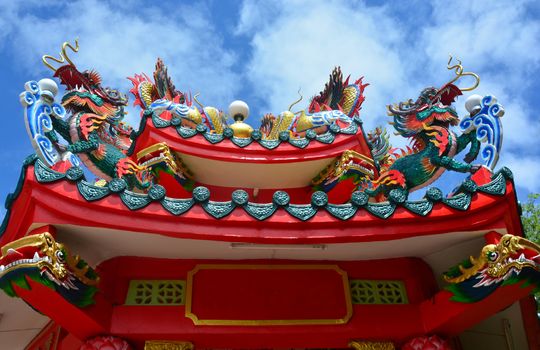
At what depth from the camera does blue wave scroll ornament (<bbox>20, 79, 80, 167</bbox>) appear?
218 inches

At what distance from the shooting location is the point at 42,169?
452 centimetres

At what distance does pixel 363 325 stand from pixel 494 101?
3.21 metres

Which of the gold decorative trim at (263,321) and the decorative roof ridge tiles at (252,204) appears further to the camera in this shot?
the gold decorative trim at (263,321)

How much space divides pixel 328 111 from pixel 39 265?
551cm

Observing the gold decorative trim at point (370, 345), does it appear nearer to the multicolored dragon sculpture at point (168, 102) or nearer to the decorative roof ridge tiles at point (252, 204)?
the decorative roof ridge tiles at point (252, 204)

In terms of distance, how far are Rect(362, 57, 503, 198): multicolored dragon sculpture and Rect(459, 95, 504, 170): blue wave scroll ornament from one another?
15 centimetres

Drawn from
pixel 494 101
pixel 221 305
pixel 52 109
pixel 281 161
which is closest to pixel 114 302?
pixel 221 305

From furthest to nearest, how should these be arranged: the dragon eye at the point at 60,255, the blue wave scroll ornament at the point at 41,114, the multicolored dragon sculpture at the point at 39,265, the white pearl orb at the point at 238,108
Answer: the white pearl orb at the point at 238,108
the blue wave scroll ornament at the point at 41,114
the dragon eye at the point at 60,255
the multicolored dragon sculpture at the point at 39,265

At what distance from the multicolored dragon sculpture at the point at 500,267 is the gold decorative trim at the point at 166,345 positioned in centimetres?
294

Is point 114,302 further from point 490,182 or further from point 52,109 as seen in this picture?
point 490,182

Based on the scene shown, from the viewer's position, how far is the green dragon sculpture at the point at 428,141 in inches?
253

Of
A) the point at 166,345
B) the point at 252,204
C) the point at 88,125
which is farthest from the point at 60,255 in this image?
the point at 88,125

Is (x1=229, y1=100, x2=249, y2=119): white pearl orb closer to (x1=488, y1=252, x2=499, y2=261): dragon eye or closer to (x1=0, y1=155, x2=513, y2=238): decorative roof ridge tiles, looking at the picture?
(x1=0, y1=155, x2=513, y2=238): decorative roof ridge tiles

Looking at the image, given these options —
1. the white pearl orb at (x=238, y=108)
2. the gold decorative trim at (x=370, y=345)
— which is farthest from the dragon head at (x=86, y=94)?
the gold decorative trim at (x=370, y=345)
